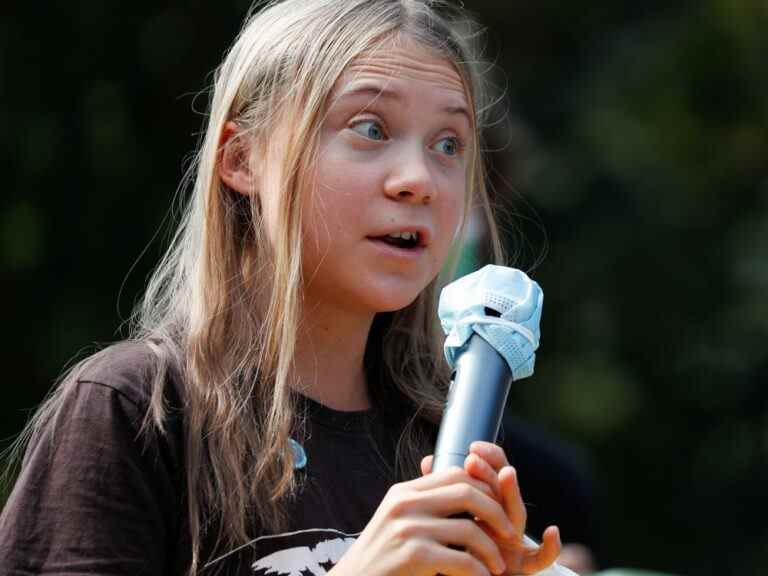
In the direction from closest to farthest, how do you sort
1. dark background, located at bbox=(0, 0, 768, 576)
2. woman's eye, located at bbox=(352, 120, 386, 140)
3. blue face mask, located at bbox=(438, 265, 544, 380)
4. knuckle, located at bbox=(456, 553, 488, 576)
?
knuckle, located at bbox=(456, 553, 488, 576) → blue face mask, located at bbox=(438, 265, 544, 380) → woman's eye, located at bbox=(352, 120, 386, 140) → dark background, located at bbox=(0, 0, 768, 576)

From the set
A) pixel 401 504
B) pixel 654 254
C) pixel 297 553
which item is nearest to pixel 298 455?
pixel 297 553

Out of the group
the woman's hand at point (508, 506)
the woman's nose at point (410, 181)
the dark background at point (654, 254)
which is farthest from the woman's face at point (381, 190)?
the dark background at point (654, 254)

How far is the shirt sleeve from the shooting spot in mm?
1840

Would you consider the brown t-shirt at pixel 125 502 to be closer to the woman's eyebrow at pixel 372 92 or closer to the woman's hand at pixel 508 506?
the woman's hand at pixel 508 506

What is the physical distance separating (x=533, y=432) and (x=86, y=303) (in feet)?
9.06

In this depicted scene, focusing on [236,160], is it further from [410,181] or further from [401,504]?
[401,504]

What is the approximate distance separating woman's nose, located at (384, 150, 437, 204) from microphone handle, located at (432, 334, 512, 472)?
1.23ft

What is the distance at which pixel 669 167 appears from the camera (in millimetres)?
7652

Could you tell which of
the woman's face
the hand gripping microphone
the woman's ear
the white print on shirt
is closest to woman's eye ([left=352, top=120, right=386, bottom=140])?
the woman's face

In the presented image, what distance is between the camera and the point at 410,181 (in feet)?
6.86

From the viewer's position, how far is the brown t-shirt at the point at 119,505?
1.84 meters

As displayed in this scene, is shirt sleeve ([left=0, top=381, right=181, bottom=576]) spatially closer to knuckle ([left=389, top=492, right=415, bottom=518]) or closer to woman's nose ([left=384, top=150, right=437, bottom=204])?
knuckle ([left=389, top=492, right=415, bottom=518])

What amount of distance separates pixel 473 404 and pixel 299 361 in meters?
0.54

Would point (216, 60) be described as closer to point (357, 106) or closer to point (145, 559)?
point (357, 106)
